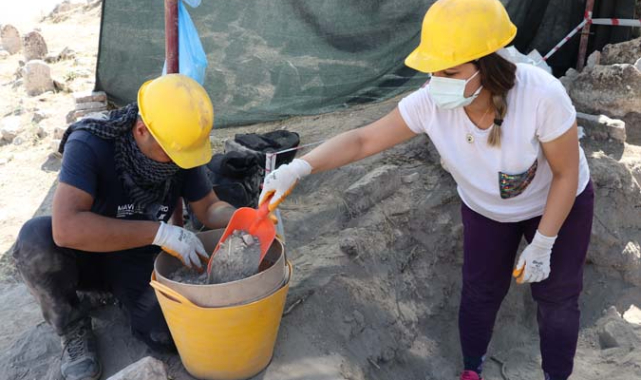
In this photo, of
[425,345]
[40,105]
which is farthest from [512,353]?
[40,105]

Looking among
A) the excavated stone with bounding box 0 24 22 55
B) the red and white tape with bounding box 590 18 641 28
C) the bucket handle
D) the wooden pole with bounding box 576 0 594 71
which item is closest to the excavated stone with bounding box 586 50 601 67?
the wooden pole with bounding box 576 0 594 71

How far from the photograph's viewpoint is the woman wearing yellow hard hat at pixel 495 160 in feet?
5.90

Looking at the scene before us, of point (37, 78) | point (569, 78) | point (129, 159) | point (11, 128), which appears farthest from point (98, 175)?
point (37, 78)

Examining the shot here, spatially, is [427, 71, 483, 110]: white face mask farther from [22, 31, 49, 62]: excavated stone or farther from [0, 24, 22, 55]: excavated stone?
[0, 24, 22, 55]: excavated stone

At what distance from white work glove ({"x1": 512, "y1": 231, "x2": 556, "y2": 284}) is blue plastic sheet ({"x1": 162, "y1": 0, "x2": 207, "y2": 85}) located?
2.15 m

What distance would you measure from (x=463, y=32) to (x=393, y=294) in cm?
150

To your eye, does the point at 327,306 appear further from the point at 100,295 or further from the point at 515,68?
the point at 515,68

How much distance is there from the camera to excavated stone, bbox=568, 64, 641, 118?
12.9 ft

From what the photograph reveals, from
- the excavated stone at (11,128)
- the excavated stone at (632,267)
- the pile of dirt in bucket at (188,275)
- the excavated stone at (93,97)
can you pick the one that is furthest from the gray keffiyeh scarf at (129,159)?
the excavated stone at (11,128)

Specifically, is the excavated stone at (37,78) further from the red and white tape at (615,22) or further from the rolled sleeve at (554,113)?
the rolled sleeve at (554,113)

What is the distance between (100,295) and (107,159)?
0.78 metres

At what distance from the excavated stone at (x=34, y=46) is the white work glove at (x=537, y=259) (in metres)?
7.68

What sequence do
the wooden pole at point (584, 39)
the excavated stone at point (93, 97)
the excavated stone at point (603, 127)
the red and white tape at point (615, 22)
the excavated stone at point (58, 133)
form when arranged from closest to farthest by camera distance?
1. the excavated stone at point (603, 127)
2. the red and white tape at point (615, 22)
3. the wooden pole at point (584, 39)
4. the excavated stone at point (93, 97)
5. the excavated stone at point (58, 133)

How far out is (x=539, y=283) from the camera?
84.5 inches
